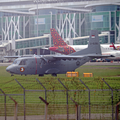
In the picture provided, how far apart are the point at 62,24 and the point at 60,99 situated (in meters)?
96.2

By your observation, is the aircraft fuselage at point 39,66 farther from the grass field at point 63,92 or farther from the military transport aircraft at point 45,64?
the grass field at point 63,92

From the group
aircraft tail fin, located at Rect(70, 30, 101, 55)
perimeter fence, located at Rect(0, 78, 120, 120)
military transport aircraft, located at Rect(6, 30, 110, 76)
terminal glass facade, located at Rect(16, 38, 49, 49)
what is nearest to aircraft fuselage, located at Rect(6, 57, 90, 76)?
military transport aircraft, located at Rect(6, 30, 110, 76)

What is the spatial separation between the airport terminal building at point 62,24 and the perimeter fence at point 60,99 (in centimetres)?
7040

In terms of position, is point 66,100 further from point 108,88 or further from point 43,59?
point 43,59

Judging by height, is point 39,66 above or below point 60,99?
below

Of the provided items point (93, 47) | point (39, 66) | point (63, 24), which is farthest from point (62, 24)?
point (39, 66)

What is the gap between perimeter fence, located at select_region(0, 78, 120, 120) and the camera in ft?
35.5

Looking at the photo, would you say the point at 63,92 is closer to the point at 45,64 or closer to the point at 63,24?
the point at 45,64

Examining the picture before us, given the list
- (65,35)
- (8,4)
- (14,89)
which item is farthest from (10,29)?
(14,89)

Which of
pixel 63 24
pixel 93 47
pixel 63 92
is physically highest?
pixel 63 24

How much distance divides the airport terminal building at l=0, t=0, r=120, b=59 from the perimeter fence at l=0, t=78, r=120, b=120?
7040 centimetres

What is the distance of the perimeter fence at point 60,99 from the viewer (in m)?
10.8

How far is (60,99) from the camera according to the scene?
12008 mm

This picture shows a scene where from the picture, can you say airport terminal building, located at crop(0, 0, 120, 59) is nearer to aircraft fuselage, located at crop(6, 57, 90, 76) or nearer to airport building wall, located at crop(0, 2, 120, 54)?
airport building wall, located at crop(0, 2, 120, 54)
